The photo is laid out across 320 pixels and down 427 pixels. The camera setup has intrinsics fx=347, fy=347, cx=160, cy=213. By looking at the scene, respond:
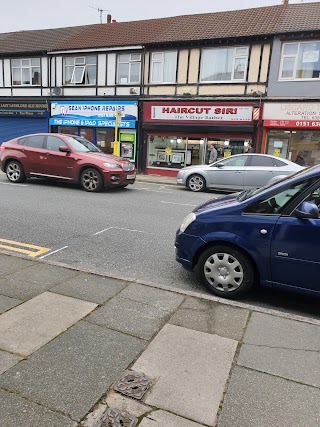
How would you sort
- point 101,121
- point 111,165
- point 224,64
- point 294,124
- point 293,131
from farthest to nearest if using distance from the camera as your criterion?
point 101,121 < point 224,64 < point 293,131 < point 294,124 < point 111,165

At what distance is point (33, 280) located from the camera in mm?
4020

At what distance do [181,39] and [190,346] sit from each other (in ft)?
54.8

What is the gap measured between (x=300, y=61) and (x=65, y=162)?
11206mm

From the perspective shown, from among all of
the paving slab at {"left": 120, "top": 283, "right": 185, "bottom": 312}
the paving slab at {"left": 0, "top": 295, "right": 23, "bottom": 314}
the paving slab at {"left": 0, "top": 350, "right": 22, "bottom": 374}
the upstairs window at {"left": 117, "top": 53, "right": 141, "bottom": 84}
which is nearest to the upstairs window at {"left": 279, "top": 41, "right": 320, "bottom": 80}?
the upstairs window at {"left": 117, "top": 53, "right": 141, "bottom": 84}

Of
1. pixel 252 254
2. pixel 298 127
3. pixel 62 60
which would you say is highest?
pixel 62 60

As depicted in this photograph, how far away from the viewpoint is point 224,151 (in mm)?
16703

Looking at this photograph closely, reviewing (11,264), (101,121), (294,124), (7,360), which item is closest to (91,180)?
(11,264)

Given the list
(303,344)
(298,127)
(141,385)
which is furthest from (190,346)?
(298,127)

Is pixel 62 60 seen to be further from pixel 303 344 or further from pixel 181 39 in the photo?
pixel 303 344

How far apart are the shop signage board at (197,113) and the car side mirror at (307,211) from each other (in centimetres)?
1322

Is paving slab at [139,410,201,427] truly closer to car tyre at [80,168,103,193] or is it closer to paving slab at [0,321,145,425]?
paving slab at [0,321,145,425]

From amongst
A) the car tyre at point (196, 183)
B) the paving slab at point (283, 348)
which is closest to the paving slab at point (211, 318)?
the paving slab at point (283, 348)

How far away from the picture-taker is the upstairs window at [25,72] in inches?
800

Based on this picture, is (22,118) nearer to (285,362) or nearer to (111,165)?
(111,165)
